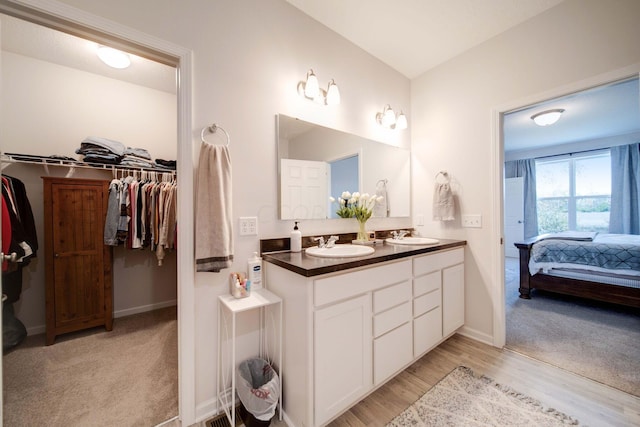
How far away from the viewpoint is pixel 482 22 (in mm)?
1992

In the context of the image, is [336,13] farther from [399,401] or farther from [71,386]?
[71,386]

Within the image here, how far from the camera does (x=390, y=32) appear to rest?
208cm

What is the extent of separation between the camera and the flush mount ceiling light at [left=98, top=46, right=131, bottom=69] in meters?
2.13

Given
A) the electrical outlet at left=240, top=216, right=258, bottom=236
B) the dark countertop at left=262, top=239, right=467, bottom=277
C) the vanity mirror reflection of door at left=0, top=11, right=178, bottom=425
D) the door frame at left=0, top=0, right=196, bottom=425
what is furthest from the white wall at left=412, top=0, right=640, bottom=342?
the vanity mirror reflection of door at left=0, top=11, right=178, bottom=425

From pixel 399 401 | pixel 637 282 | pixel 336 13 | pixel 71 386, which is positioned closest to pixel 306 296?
pixel 399 401

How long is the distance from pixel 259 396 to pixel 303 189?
1.27 metres

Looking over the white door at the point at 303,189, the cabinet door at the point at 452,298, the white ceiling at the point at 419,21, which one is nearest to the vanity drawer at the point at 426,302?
the cabinet door at the point at 452,298

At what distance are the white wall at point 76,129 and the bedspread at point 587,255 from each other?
460 cm

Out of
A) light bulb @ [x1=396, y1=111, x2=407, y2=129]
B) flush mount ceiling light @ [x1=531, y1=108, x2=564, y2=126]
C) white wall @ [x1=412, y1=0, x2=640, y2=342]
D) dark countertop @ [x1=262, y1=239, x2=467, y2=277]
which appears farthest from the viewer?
flush mount ceiling light @ [x1=531, y1=108, x2=564, y2=126]

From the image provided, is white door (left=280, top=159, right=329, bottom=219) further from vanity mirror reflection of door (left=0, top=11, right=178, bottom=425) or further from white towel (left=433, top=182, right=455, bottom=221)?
white towel (left=433, top=182, right=455, bottom=221)

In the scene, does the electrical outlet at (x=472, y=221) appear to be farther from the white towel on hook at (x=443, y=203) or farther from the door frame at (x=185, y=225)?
the door frame at (x=185, y=225)

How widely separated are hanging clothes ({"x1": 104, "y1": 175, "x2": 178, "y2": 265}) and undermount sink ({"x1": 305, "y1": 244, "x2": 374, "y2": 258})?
5.40 feet

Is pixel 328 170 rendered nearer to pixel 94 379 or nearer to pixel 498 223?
pixel 498 223

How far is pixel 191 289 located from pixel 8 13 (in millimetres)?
1491
